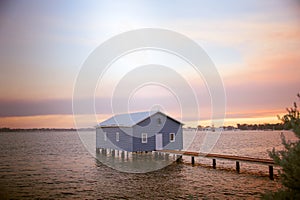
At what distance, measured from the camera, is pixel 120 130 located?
116 feet

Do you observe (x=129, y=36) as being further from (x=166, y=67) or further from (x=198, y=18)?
(x=198, y=18)

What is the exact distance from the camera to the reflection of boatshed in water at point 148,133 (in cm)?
3378

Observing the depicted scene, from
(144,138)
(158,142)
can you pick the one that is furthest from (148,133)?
(158,142)

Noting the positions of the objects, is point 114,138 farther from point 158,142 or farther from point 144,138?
point 158,142

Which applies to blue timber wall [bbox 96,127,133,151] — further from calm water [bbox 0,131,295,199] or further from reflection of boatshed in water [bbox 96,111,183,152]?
calm water [bbox 0,131,295,199]

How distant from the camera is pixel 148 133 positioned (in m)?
34.5

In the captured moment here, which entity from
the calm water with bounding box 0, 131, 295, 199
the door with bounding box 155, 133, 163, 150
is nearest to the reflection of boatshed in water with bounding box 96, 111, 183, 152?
the door with bounding box 155, 133, 163, 150

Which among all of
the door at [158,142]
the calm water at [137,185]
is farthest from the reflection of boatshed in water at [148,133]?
the calm water at [137,185]

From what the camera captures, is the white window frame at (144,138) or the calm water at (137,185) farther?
the white window frame at (144,138)

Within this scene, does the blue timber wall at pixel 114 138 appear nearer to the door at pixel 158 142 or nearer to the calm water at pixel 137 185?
the door at pixel 158 142

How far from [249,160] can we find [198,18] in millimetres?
11236

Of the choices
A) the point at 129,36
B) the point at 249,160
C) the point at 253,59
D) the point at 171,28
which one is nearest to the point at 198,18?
the point at 171,28

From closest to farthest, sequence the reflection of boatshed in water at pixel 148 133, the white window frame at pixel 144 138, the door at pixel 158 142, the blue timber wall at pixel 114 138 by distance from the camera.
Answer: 1. the reflection of boatshed in water at pixel 148 133
2. the blue timber wall at pixel 114 138
3. the white window frame at pixel 144 138
4. the door at pixel 158 142

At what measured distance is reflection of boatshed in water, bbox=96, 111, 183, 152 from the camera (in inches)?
1330
